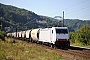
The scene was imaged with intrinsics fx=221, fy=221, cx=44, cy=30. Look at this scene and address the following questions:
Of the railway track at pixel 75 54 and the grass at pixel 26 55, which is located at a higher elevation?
the grass at pixel 26 55

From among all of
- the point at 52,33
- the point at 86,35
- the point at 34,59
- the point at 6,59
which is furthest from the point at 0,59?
the point at 86,35

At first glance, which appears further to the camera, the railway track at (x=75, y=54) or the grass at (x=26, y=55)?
the railway track at (x=75, y=54)

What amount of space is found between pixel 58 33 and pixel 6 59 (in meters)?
15.0

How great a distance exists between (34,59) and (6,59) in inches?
94.1

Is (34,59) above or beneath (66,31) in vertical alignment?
beneath

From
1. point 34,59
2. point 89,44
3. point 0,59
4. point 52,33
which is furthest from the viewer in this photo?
point 89,44

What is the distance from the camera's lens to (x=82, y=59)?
18.1 metres

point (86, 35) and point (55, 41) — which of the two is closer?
point (55, 41)

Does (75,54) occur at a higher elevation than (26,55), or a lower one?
lower

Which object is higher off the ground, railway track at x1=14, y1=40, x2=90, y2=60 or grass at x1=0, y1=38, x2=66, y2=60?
grass at x1=0, y1=38, x2=66, y2=60

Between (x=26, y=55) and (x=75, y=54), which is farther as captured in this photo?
(x=75, y=54)

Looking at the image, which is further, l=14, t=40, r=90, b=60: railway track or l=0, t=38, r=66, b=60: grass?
l=14, t=40, r=90, b=60: railway track

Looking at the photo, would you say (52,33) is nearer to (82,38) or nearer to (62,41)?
(62,41)

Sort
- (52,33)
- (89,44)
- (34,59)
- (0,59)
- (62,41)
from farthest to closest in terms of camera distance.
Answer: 1. (89,44)
2. (52,33)
3. (62,41)
4. (34,59)
5. (0,59)
